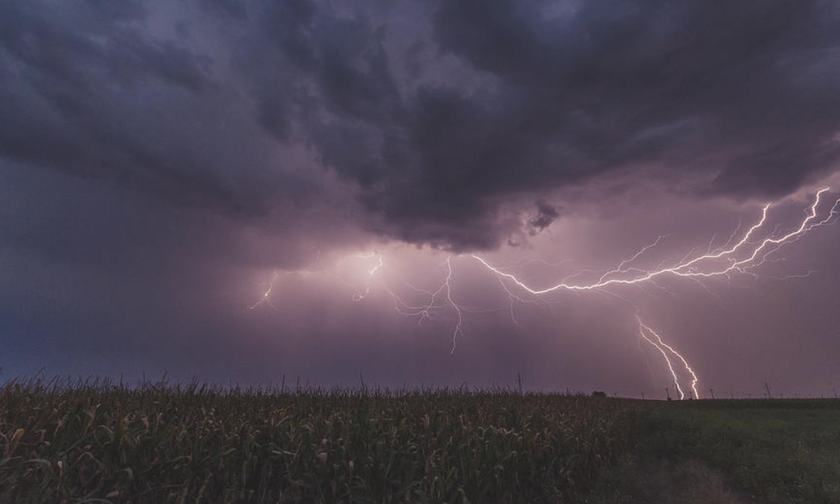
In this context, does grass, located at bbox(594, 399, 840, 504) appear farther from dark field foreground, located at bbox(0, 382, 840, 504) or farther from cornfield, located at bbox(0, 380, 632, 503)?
cornfield, located at bbox(0, 380, 632, 503)

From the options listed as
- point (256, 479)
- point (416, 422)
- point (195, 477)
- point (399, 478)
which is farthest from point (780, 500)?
point (195, 477)

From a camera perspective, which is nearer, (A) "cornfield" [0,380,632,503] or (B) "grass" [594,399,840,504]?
(A) "cornfield" [0,380,632,503]

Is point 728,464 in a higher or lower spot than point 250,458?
lower

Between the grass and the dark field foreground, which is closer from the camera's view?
the dark field foreground

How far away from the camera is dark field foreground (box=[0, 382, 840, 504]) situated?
6.48 meters

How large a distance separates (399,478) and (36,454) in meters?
5.31

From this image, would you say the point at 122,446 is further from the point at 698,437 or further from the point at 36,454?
the point at 698,437

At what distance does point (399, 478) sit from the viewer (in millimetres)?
7660

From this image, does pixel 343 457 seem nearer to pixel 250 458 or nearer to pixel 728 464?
pixel 250 458

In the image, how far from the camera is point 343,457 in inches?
291

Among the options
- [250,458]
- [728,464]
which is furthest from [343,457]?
[728,464]

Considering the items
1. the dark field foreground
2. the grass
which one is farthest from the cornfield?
the grass

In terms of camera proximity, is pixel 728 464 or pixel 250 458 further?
pixel 728 464

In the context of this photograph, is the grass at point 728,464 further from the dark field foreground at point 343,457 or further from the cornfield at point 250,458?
the cornfield at point 250,458
